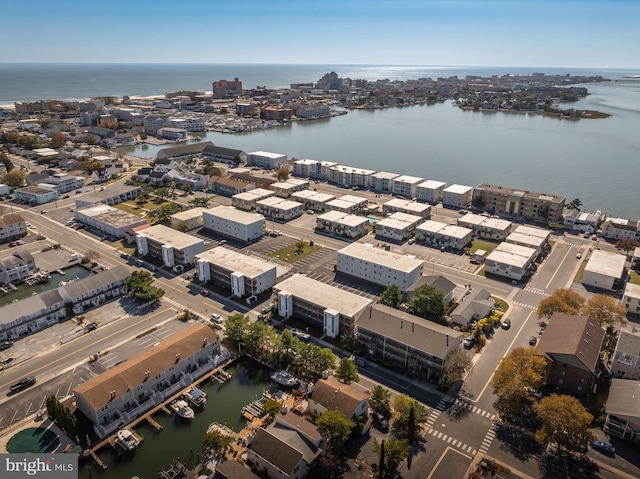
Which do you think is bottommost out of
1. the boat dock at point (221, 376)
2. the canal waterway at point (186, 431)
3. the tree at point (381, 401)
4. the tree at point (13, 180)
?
the canal waterway at point (186, 431)

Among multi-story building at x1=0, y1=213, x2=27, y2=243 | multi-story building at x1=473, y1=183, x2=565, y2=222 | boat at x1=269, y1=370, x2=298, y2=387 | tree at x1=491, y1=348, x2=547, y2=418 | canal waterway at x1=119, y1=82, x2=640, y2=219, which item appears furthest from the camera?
canal waterway at x1=119, y1=82, x2=640, y2=219

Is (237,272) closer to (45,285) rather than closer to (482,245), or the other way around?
(45,285)

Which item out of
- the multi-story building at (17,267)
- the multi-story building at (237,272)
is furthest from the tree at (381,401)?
the multi-story building at (17,267)

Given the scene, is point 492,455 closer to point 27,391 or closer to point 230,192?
point 27,391

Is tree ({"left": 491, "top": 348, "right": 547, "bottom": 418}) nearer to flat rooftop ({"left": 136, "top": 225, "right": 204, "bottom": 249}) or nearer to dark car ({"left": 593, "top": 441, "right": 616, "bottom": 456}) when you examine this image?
dark car ({"left": 593, "top": 441, "right": 616, "bottom": 456})

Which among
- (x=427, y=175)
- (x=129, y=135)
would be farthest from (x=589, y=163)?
(x=129, y=135)

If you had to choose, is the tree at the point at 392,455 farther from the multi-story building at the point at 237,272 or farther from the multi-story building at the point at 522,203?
the multi-story building at the point at 522,203

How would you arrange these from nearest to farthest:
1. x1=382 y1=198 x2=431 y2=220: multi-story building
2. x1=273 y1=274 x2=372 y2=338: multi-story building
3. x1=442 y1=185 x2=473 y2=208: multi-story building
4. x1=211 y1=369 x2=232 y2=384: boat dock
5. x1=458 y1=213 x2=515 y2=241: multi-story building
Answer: x1=211 y1=369 x2=232 y2=384: boat dock
x1=273 y1=274 x2=372 y2=338: multi-story building
x1=458 y1=213 x2=515 y2=241: multi-story building
x1=382 y1=198 x2=431 y2=220: multi-story building
x1=442 y1=185 x2=473 y2=208: multi-story building

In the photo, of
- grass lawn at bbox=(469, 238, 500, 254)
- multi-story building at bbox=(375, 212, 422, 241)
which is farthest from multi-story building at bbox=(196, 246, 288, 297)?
grass lawn at bbox=(469, 238, 500, 254)
